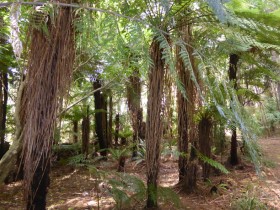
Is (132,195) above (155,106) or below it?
below

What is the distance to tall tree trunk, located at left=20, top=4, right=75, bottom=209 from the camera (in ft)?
6.23

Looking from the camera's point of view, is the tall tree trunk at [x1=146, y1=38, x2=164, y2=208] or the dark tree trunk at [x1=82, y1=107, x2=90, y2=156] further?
the dark tree trunk at [x1=82, y1=107, x2=90, y2=156]

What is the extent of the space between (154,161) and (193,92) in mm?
975

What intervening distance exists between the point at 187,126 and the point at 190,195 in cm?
138

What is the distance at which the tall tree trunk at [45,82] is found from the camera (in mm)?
1897

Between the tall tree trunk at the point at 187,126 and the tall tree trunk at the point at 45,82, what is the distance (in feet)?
4.48

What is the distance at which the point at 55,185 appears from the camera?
607 cm

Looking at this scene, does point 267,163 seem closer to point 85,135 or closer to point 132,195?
point 132,195

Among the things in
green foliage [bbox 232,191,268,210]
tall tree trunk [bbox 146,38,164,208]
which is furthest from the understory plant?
green foliage [bbox 232,191,268,210]

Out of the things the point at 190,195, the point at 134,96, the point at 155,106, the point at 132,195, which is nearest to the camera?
the point at 155,106

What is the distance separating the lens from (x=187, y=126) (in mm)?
3900

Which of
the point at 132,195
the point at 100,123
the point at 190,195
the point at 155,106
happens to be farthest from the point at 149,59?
the point at 100,123

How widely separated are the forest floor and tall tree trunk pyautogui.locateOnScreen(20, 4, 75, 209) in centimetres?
163

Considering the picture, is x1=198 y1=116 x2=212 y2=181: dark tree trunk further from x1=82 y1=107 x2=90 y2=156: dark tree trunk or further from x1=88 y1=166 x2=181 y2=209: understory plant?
x1=82 y1=107 x2=90 y2=156: dark tree trunk
